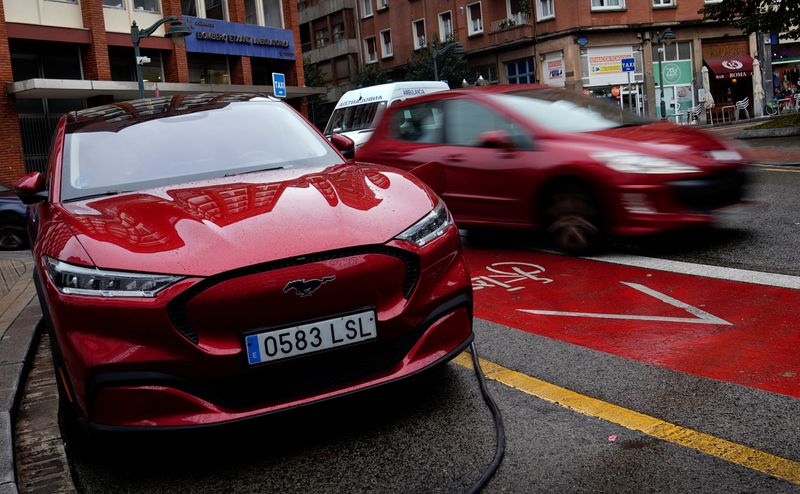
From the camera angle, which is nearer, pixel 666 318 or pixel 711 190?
pixel 666 318

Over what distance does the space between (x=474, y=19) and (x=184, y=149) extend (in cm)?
4578

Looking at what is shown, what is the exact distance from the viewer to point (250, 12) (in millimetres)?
38938

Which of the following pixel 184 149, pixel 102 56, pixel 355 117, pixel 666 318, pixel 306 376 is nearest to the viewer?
pixel 306 376

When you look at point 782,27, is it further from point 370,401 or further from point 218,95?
point 370,401

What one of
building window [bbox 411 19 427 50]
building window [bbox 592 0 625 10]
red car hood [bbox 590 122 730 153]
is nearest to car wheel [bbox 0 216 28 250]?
red car hood [bbox 590 122 730 153]

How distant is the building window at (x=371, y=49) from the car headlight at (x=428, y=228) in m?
52.6

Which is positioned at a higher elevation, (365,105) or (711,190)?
(365,105)

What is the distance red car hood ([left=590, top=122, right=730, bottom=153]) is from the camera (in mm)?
6766

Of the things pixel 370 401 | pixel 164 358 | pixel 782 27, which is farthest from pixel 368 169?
pixel 782 27

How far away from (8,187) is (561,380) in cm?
1256

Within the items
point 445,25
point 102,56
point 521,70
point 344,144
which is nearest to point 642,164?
point 344,144

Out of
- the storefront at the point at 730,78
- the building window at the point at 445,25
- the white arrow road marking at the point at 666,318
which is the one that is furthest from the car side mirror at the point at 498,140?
the building window at the point at 445,25

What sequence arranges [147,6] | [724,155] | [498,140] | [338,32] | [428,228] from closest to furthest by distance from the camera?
[428,228], [724,155], [498,140], [147,6], [338,32]

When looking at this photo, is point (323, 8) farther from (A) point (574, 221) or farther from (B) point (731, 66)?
(A) point (574, 221)
